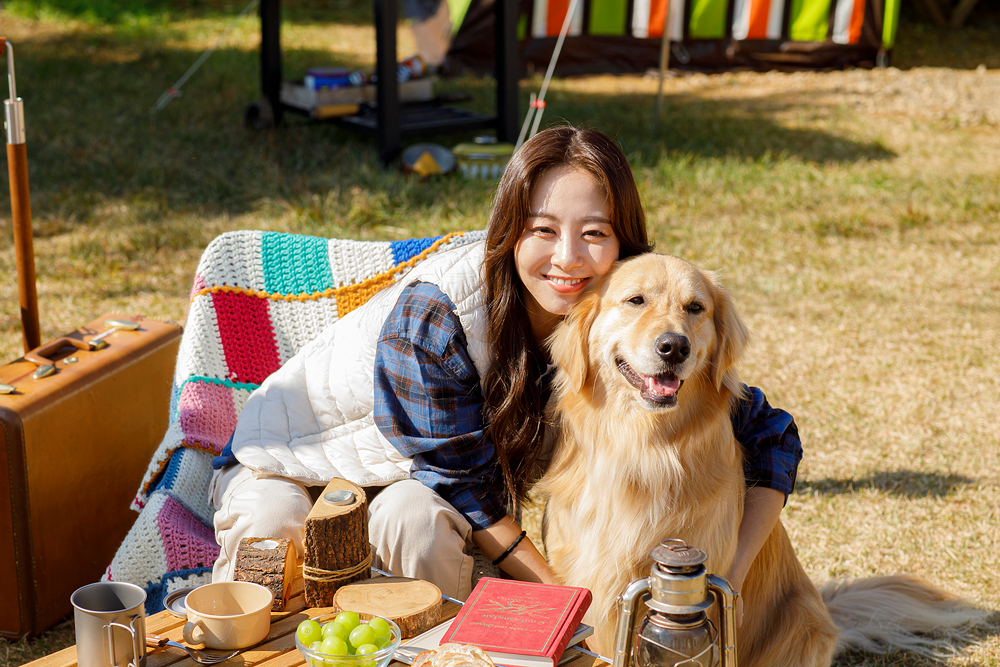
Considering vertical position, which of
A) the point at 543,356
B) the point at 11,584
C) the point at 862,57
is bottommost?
the point at 11,584

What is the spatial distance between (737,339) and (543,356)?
486 millimetres

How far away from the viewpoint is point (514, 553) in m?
2.10

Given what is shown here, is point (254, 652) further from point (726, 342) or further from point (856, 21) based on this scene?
point (856, 21)

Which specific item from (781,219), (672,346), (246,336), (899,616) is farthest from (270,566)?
(781,219)

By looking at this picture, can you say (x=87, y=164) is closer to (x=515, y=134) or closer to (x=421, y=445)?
(x=515, y=134)

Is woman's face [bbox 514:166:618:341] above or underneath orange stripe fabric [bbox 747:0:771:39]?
underneath

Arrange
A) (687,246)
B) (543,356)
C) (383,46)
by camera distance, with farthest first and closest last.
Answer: (383,46) → (687,246) → (543,356)

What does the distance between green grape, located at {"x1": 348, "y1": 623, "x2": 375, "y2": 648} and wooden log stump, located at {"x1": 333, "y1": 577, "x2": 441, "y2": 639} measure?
131mm

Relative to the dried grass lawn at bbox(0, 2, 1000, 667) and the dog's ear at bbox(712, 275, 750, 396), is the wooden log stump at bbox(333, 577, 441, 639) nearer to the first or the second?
the dog's ear at bbox(712, 275, 750, 396)

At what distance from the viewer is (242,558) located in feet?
5.89

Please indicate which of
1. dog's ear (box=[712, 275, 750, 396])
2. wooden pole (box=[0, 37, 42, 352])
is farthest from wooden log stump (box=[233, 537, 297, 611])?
wooden pole (box=[0, 37, 42, 352])

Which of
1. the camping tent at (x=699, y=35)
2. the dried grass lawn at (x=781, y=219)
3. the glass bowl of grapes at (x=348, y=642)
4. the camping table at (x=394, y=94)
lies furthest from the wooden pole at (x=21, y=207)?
the camping tent at (x=699, y=35)

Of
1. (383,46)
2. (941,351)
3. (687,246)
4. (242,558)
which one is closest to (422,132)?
(383,46)

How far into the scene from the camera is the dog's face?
6.29 feet
